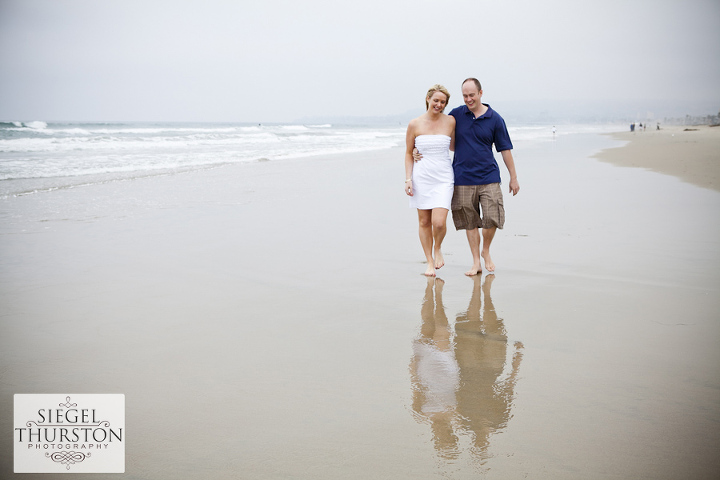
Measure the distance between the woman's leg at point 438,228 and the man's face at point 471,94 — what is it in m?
0.97

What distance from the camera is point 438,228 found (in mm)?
4945

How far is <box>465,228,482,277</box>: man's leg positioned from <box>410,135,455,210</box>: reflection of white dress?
1.11 feet

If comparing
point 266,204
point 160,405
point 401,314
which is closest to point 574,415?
point 401,314

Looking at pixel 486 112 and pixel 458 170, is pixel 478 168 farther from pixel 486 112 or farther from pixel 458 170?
pixel 486 112

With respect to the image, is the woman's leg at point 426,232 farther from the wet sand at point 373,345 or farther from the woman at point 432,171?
the wet sand at point 373,345

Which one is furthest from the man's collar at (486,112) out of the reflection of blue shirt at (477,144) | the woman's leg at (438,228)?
the woman's leg at (438,228)

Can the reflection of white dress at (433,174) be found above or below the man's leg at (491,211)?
above

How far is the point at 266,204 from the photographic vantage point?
27.2ft

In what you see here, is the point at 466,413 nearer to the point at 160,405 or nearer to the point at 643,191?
the point at 160,405

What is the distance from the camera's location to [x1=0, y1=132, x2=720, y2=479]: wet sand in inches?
83.4

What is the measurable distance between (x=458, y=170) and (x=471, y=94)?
2.29ft

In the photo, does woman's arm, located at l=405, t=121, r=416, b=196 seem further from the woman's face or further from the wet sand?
the wet sand

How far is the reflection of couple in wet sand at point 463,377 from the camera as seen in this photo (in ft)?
7.39

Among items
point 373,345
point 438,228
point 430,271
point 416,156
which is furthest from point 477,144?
point 373,345
